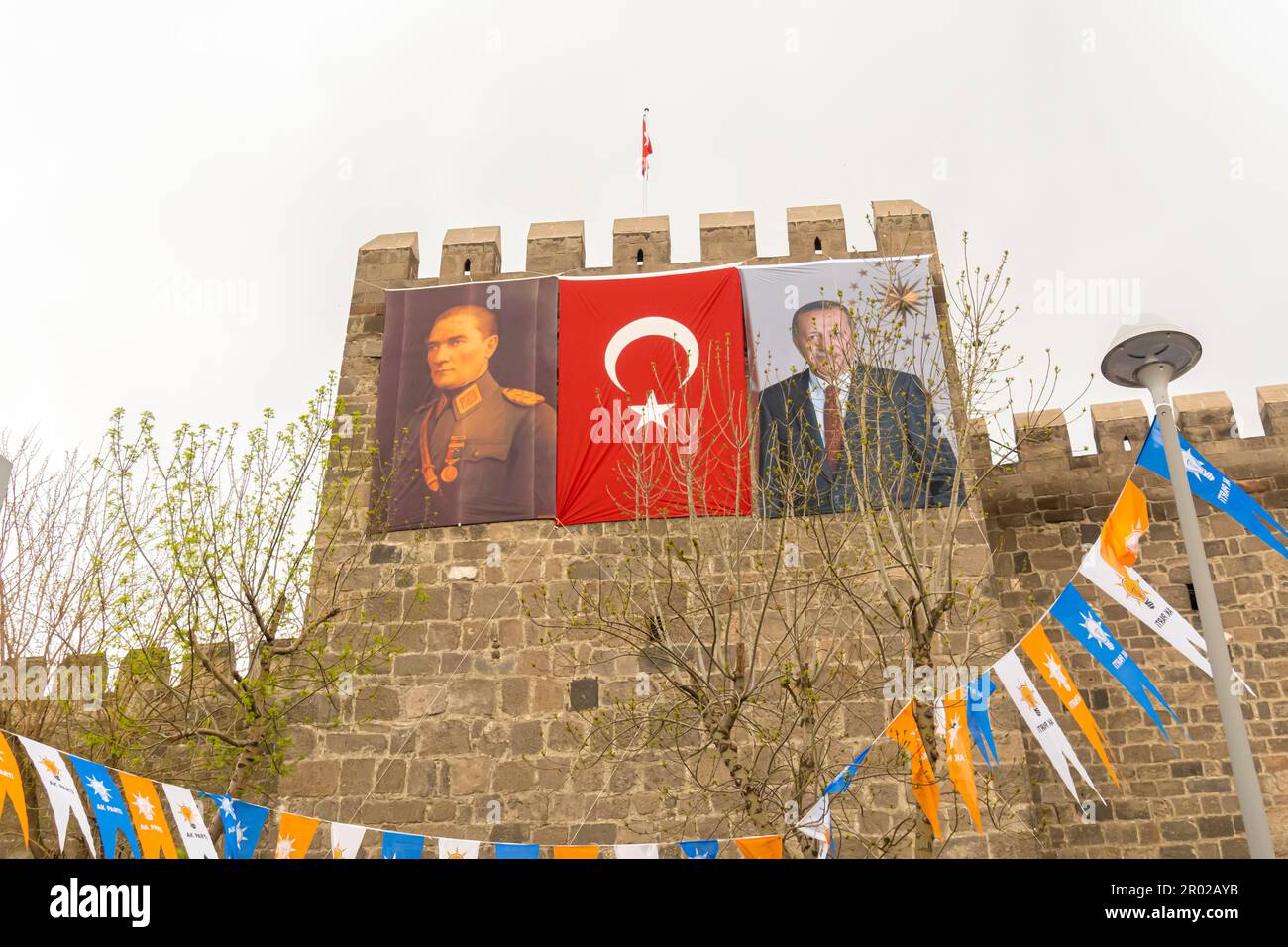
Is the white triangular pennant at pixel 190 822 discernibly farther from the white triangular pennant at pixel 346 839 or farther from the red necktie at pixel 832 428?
the red necktie at pixel 832 428

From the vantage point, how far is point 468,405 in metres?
12.3

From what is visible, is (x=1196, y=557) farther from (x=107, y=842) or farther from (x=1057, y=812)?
(x=107, y=842)

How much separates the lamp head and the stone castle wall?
149 inches

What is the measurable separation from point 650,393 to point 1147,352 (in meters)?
5.57

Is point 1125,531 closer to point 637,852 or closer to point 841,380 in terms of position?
point 841,380

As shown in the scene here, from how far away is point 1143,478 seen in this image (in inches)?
504

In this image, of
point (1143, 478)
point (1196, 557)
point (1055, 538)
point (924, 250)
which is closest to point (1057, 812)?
point (1055, 538)

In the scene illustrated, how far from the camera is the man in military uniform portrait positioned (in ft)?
38.9

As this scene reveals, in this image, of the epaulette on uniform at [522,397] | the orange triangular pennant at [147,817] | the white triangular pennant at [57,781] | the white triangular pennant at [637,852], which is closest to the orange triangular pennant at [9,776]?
the white triangular pennant at [57,781]

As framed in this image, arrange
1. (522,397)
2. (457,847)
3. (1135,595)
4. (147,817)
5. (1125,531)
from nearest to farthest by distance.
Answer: (147,817) < (1135,595) < (1125,531) < (457,847) < (522,397)

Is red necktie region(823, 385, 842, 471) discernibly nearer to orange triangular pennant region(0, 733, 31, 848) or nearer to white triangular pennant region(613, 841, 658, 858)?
white triangular pennant region(613, 841, 658, 858)

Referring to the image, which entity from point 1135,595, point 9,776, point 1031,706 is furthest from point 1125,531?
point 9,776

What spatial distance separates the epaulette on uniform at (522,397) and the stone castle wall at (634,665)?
4.56ft
